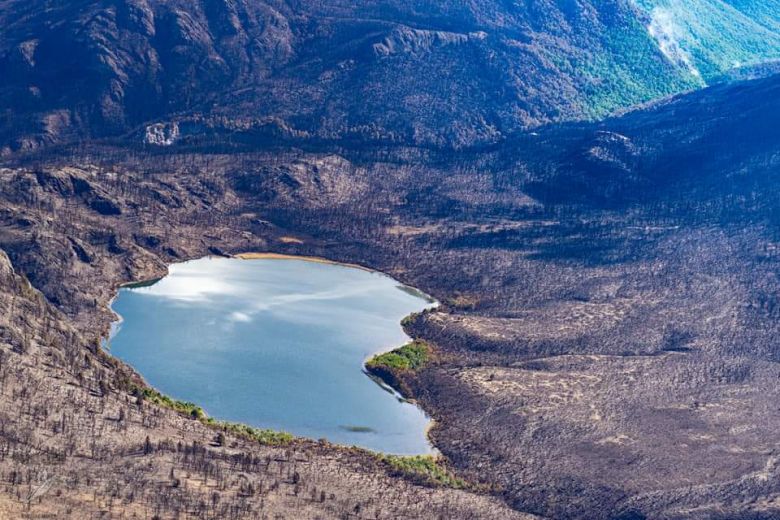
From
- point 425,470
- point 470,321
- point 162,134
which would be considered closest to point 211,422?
point 425,470

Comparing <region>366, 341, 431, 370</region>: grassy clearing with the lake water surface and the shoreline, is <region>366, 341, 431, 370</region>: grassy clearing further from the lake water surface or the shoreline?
the shoreline

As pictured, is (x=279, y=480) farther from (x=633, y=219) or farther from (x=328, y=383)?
(x=633, y=219)

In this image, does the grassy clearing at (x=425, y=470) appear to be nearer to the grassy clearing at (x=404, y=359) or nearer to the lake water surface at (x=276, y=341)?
the lake water surface at (x=276, y=341)

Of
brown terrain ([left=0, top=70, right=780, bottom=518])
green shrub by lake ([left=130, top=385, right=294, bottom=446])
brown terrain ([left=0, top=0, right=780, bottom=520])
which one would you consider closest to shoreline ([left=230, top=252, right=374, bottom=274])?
brown terrain ([left=0, top=0, right=780, bottom=520])

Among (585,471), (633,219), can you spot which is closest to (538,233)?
(633,219)

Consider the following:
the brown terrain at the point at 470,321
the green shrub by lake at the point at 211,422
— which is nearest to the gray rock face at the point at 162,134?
the brown terrain at the point at 470,321

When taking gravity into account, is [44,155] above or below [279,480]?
above
